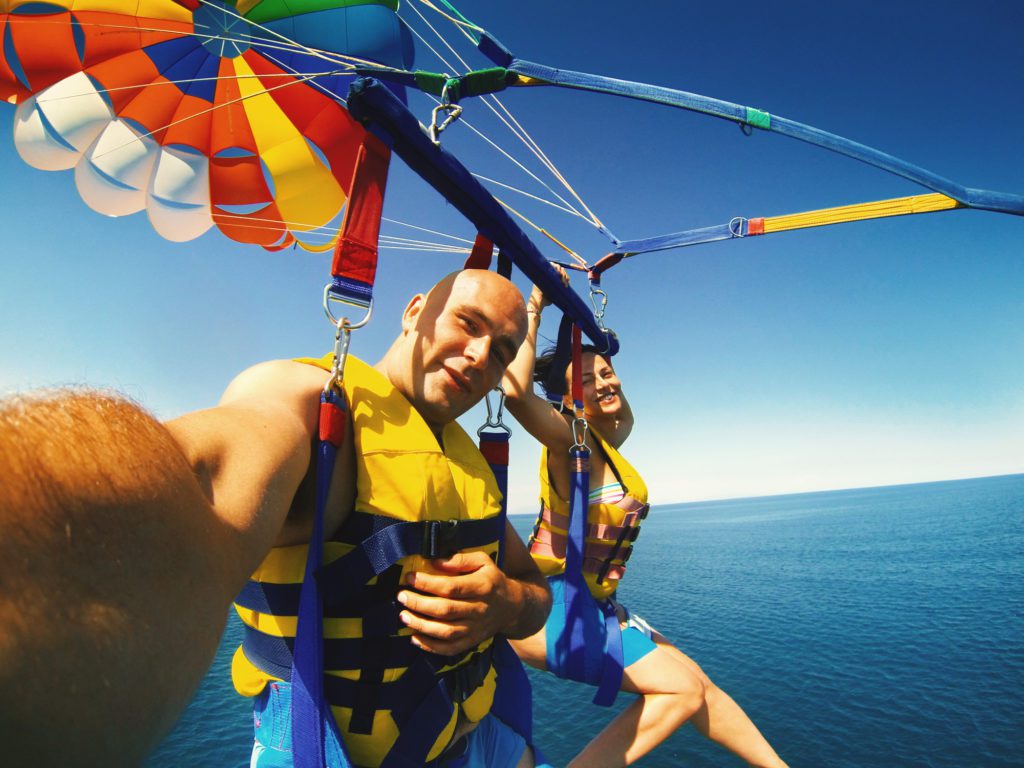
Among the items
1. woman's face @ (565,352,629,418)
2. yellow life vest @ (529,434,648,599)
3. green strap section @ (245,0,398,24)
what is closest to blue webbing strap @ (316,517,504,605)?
yellow life vest @ (529,434,648,599)

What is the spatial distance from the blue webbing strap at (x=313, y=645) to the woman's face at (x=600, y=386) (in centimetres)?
322

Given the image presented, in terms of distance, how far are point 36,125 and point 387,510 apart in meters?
8.17

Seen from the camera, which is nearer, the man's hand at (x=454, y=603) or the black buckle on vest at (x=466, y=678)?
the man's hand at (x=454, y=603)

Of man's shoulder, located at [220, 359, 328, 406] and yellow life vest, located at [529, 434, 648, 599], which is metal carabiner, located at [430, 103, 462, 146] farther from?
yellow life vest, located at [529, 434, 648, 599]

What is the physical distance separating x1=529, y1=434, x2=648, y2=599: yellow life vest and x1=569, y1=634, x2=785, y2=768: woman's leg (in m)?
0.68

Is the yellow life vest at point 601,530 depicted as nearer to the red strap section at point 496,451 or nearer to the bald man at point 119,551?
the red strap section at point 496,451

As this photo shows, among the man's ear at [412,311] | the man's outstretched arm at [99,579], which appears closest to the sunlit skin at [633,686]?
the man's ear at [412,311]

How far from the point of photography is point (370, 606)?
5.07 ft

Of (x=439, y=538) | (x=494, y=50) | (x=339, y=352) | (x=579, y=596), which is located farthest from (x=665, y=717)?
(x=494, y=50)

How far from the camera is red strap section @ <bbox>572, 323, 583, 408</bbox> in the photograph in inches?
136

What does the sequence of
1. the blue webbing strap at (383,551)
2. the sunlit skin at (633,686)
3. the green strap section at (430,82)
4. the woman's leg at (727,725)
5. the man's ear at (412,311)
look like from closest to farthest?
the blue webbing strap at (383,551), the man's ear at (412,311), the green strap section at (430,82), the sunlit skin at (633,686), the woman's leg at (727,725)

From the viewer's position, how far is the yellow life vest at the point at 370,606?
1.52m

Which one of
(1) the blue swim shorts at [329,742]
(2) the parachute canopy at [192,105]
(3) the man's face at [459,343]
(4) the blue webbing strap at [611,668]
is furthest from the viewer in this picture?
(2) the parachute canopy at [192,105]

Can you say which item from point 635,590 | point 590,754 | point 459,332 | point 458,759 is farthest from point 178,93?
point 635,590
